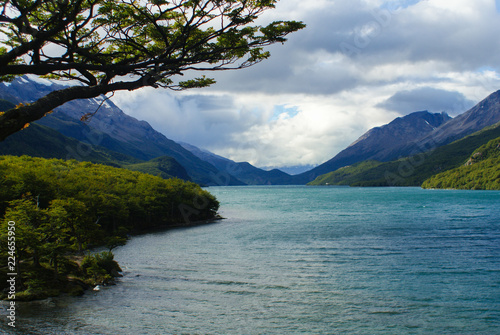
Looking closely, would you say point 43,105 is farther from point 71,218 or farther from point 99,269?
point 71,218

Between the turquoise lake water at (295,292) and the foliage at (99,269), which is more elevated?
the foliage at (99,269)

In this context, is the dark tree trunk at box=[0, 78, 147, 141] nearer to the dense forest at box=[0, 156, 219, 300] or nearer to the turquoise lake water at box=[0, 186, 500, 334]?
the turquoise lake water at box=[0, 186, 500, 334]

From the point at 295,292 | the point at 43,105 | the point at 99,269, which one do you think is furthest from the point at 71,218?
the point at 43,105

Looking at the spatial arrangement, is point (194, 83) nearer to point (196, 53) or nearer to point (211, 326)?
point (196, 53)

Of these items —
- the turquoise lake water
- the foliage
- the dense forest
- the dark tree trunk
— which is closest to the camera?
the dark tree trunk

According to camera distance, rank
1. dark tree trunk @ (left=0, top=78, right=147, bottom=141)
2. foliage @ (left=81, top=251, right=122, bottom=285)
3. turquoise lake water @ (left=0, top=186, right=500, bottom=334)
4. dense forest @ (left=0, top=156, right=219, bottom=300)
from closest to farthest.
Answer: dark tree trunk @ (left=0, top=78, right=147, bottom=141) → turquoise lake water @ (left=0, top=186, right=500, bottom=334) → dense forest @ (left=0, top=156, right=219, bottom=300) → foliage @ (left=81, top=251, right=122, bottom=285)

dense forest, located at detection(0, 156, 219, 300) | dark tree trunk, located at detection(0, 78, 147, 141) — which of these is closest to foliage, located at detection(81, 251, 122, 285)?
dense forest, located at detection(0, 156, 219, 300)

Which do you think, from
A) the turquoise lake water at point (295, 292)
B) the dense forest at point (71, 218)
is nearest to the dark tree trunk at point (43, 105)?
the turquoise lake water at point (295, 292)

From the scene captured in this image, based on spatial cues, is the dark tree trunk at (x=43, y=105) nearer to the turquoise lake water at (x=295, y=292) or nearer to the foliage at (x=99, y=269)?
the turquoise lake water at (x=295, y=292)

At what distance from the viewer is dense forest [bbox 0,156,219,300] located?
3678cm

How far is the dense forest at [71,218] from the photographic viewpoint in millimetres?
36781

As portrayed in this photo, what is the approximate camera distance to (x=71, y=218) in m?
48.9

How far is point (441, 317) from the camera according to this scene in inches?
1228

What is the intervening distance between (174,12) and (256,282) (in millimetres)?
36610
